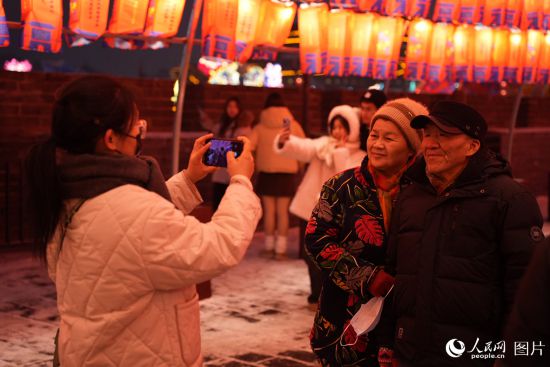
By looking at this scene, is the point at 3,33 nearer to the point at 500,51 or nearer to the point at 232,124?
the point at 232,124

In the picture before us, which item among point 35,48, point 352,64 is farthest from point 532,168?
point 35,48

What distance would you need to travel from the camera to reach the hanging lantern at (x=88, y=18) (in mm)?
7172

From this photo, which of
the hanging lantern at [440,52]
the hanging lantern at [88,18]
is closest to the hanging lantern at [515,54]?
the hanging lantern at [440,52]

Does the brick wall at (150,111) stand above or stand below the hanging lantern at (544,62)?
below

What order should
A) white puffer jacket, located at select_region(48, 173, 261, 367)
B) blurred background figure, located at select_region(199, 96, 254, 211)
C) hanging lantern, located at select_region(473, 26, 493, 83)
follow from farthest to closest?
1. hanging lantern, located at select_region(473, 26, 493, 83)
2. blurred background figure, located at select_region(199, 96, 254, 211)
3. white puffer jacket, located at select_region(48, 173, 261, 367)

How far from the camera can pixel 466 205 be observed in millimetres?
3191

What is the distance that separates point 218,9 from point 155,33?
69cm

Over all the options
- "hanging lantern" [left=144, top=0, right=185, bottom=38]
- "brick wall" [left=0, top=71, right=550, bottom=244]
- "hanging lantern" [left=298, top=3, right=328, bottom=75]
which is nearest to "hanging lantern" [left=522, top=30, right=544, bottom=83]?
"brick wall" [left=0, top=71, right=550, bottom=244]

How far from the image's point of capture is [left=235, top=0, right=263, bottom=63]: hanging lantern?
27.4ft

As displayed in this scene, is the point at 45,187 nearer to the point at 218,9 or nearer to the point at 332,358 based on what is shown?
the point at 332,358

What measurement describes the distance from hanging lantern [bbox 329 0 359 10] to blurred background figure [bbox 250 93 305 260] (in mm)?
1278

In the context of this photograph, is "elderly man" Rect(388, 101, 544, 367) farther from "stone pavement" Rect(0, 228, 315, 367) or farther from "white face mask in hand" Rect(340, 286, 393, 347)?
"stone pavement" Rect(0, 228, 315, 367)

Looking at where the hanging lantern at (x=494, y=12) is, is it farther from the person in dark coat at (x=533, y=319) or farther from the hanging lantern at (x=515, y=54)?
the person in dark coat at (x=533, y=319)

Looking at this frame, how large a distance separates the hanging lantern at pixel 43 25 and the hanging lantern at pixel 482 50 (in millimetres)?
6156
